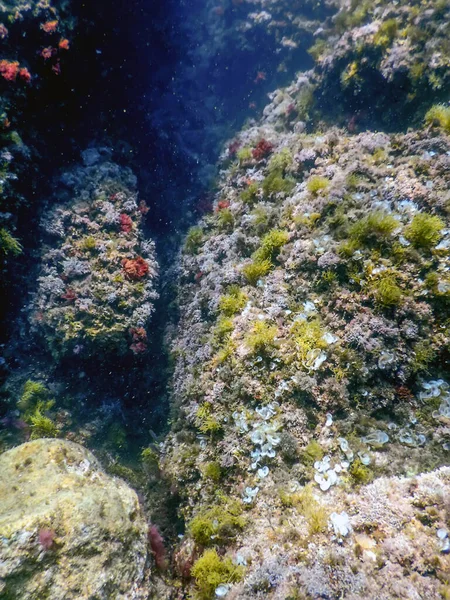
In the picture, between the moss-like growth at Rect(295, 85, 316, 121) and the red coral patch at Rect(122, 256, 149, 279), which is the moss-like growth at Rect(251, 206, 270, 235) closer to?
the red coral patch at Rect(122, 256, 149, 279)

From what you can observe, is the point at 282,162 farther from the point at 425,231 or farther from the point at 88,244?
the point at 88,244

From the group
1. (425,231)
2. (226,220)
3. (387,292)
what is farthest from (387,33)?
(387,292)

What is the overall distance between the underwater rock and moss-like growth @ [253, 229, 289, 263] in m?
2.59

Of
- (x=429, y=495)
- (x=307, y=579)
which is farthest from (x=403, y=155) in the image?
(x=307, y=579)

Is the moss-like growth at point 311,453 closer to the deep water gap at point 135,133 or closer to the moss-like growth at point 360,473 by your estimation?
the moss-like growth at point 360,473

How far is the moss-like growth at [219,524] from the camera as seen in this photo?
13.2 feet

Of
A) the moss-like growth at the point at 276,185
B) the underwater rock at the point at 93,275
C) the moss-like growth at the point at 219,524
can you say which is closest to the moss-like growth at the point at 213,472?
the moss-like growth at the point at 219,524

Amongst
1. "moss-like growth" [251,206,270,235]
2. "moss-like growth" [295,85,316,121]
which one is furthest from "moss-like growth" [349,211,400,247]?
"moss-like growth" [295,85,316,121]

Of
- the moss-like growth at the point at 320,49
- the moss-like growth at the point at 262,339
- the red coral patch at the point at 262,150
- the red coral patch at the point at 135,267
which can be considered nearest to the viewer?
A: the moss-like growth at the point at 262,339

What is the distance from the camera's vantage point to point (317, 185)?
565cm

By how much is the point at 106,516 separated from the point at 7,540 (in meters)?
1.01

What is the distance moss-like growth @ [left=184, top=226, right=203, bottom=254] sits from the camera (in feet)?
24.7

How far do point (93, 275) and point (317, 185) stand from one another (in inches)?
181

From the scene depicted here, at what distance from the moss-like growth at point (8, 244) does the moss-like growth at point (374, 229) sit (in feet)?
19.7
